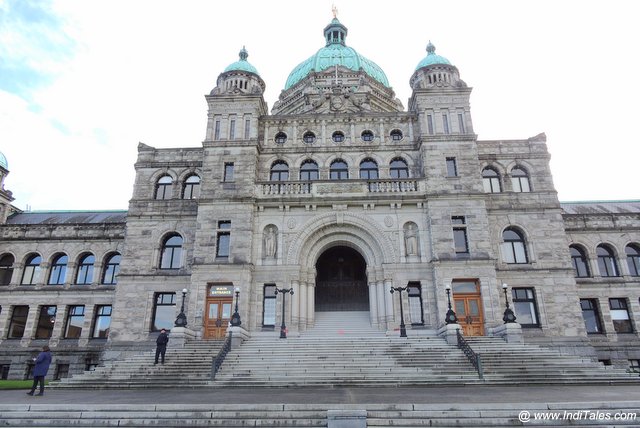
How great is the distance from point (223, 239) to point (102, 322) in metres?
11.8

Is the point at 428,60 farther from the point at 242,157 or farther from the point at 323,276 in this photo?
the point at 323,276

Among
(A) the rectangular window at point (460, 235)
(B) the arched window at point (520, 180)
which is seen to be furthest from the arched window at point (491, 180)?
(A) the rectangular window at point (460, 235)

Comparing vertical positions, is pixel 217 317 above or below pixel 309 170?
below

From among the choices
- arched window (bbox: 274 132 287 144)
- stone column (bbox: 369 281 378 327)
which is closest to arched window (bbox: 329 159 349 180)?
arched window (bbox: 274 132 287 144)

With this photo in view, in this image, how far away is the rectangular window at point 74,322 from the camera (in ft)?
98.5

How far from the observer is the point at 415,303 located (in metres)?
24.9

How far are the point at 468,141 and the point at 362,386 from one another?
59.8 ft

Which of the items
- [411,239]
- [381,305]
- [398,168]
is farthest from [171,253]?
[398,168]

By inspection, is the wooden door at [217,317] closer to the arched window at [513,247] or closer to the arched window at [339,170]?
the arched window at [339,170]

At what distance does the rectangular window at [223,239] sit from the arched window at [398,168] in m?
11.5

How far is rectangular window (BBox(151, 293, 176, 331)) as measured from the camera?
Result: 26.7 m

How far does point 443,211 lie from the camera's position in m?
26.0

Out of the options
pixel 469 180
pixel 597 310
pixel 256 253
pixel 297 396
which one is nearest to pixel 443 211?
pixel 469 180
